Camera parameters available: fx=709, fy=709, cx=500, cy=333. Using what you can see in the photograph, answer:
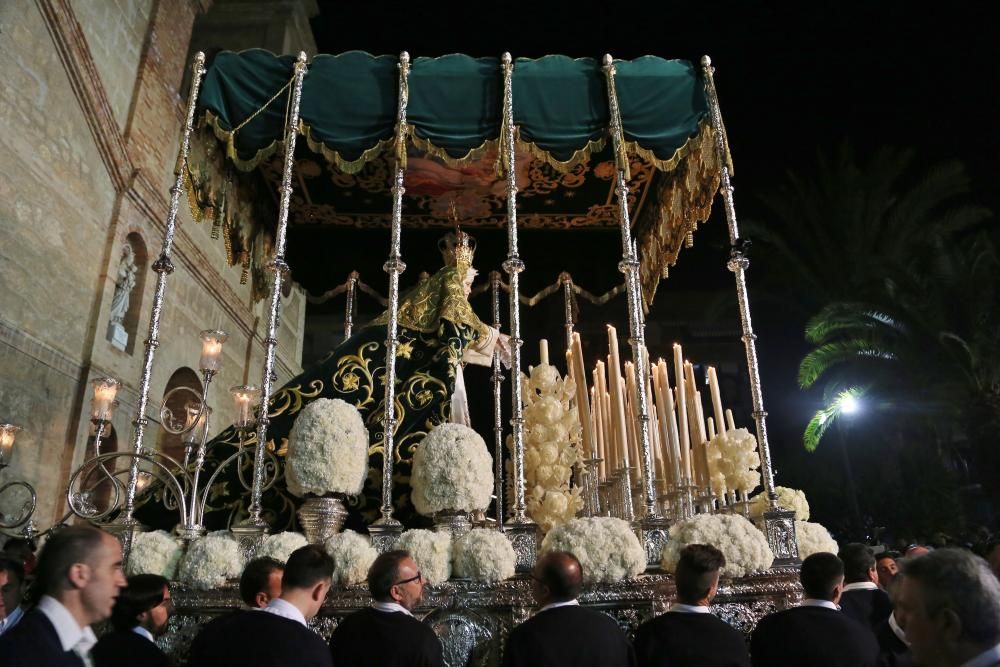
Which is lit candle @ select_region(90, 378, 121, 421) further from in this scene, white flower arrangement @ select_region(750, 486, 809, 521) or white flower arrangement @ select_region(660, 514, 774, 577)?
white flower arrangement @ select_region(750, 486, 809, 521)

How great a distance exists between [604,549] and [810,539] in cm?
147

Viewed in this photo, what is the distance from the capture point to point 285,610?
252 centimetres

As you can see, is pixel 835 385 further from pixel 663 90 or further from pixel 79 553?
pixel 79 553

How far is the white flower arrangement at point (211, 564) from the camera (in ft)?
12.5

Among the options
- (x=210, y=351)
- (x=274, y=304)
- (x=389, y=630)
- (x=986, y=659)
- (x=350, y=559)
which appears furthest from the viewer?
(x=210, y=351)

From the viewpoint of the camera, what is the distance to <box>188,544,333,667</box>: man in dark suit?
2340mm

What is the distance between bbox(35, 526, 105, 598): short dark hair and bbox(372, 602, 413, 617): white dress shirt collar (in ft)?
3.75

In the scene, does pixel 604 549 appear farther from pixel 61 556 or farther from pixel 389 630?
pixel 61 556

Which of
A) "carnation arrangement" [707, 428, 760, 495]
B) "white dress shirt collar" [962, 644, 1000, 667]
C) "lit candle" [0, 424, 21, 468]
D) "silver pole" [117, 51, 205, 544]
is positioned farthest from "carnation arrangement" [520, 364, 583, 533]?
"lit candle" [0, 424, 21, 468]

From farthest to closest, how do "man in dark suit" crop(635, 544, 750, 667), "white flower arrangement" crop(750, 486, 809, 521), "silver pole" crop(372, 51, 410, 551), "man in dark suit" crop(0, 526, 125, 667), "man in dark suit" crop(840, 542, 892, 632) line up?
1. "white flower arrangement" crop(750, 486, 809, 521)
2. "silver pole" crop(372, 51, 410, 551)
3. "man in dark suit" crop(840, 542, 892, 632)
4. "man in dark suit" crop(635, 544, 750, 667)
5. "man in dark suit" crop(0, 526, 125, 667)

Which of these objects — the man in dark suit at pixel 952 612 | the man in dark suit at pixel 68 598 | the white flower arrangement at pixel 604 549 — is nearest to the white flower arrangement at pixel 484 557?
the white flower arrangement at pixel 604 549

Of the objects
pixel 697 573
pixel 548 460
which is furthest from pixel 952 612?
pixel 548 460

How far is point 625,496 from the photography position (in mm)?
5289

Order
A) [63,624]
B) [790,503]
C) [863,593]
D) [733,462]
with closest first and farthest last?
[63,624] → [863,593] → [790,503] → [733,462]
